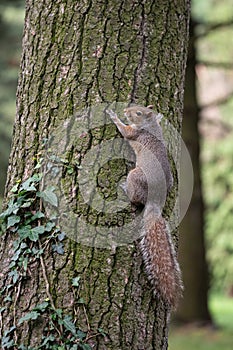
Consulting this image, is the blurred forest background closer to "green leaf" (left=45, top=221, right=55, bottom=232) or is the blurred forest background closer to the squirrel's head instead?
the squirrel's head

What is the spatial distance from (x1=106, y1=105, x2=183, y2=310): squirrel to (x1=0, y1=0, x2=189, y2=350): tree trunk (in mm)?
41

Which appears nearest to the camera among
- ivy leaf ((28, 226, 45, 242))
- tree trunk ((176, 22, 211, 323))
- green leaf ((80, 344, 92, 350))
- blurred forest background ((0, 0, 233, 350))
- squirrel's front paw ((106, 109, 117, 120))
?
green leaf ((80, 344, 92, 350))

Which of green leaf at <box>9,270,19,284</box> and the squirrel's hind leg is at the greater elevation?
the squirrel's hind leg

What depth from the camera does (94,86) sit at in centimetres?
238

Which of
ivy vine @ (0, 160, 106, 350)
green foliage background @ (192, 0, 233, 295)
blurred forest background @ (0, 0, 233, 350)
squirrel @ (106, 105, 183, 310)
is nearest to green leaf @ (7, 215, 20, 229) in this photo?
ivy vine @ (0, 160, 106, 350)

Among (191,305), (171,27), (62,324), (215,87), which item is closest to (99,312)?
(62,324)

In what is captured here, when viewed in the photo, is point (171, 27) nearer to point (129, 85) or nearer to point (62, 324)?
point (129, 85)

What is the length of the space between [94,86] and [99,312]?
82cm

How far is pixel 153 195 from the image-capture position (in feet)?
8.04

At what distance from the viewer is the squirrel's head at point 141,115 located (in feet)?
8.09

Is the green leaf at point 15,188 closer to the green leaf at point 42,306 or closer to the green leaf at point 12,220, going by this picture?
the green leaf at point 12,220

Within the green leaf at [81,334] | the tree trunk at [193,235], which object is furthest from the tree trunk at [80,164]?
the tree trunk at [193,235]

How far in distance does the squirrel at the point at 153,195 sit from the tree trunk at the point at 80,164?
4 cm

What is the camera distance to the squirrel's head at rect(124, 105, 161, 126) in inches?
97.1
